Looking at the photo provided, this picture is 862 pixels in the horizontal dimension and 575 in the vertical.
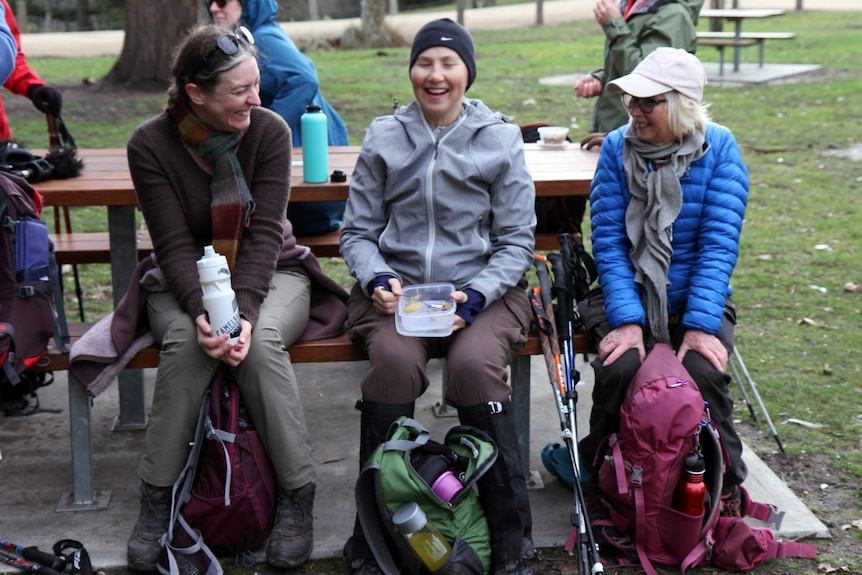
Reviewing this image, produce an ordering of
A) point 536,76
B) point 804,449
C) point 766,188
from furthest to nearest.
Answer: point 536,76
point 766,188
point 804,449

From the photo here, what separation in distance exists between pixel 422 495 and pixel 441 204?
1.09 m

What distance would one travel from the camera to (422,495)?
3.39 meters

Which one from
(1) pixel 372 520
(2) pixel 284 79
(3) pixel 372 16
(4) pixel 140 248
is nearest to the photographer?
(1) pixel 372 520

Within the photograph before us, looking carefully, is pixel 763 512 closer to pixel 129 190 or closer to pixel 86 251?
pixel 129 190

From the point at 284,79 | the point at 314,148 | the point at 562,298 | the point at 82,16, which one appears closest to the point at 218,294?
the point at 314,148

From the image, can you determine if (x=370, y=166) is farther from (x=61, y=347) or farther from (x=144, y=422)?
(x=144, y=422)

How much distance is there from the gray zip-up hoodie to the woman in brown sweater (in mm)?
327

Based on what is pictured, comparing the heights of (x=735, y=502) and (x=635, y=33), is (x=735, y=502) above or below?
below

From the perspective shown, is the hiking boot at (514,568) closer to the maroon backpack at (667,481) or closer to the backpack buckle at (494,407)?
the maroon backpack at (667,481)

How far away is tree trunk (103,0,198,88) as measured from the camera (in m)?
13.5

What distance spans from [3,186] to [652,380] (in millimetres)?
2359

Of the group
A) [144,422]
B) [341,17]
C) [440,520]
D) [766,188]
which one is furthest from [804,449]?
[341,17]

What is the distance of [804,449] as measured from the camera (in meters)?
4.51

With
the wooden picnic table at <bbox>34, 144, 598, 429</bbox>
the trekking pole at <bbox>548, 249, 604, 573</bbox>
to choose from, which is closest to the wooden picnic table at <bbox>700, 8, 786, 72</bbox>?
the wooden picnic table at <bbox>34, 144, 598, 429</bbox>
